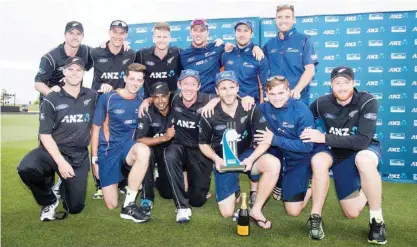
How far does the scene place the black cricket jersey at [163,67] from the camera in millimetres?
4930

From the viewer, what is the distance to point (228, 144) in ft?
12.7

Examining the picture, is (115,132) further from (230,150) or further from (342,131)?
(342,131)

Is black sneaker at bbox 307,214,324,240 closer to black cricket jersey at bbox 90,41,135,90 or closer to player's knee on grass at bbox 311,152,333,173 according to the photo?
player's knee on grass at bbox 311,152,333,173

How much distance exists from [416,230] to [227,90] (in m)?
2.40

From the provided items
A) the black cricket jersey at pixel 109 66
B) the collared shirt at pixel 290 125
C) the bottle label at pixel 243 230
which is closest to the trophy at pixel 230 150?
the collared shirt at pixel 290 125

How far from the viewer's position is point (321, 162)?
3.53m

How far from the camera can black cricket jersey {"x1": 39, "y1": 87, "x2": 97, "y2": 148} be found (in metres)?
3.91

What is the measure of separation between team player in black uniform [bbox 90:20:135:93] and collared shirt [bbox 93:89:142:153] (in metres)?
0.65

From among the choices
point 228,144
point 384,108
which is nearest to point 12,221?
point 228,144

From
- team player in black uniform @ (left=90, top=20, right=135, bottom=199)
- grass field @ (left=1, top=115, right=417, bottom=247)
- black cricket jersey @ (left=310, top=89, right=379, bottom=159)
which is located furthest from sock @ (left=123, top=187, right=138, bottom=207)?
black cricket jersey @ (left=310, top=89, right=379, bottom=159)

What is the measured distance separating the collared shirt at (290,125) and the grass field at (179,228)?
81 cm

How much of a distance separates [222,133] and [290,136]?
2.48ft

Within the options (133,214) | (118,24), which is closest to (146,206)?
(133,214)

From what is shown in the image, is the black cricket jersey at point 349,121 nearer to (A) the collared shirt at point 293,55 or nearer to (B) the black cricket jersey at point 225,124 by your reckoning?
(B) the black cricket jersey at point 225,124
